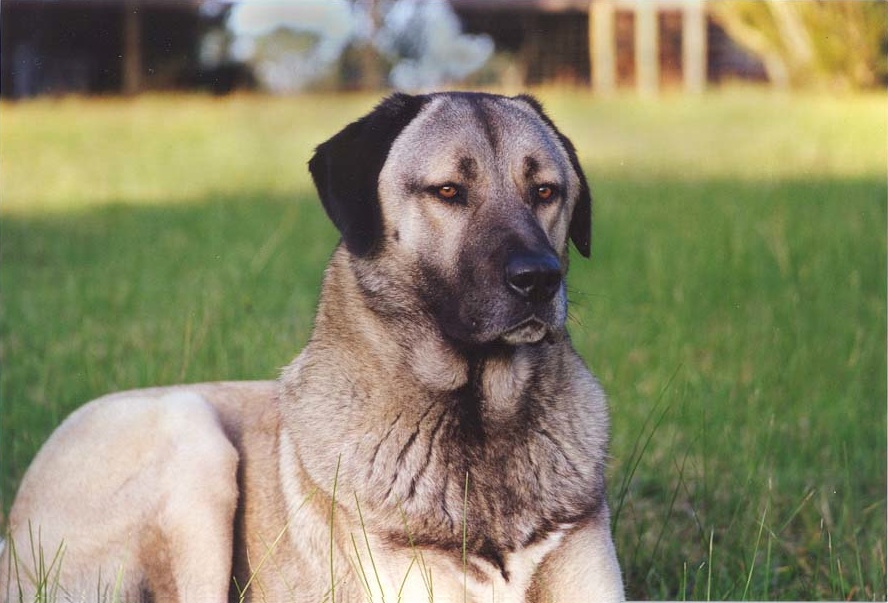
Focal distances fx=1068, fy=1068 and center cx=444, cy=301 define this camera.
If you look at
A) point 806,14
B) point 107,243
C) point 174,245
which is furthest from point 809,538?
point 107,243

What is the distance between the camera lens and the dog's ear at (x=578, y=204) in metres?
3.46

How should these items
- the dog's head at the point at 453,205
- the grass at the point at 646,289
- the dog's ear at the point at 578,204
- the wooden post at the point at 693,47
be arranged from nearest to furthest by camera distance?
the dog's head at the point at 453,205
the dog's ear at the point at 578,204
the grass at the point at 646,289
the wooden post at the point at 693,47

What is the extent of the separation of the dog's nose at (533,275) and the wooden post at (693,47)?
3377mm

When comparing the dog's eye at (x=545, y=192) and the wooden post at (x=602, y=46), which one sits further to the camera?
the wooden post at (x=602, y=46)

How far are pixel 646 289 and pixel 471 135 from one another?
142 inches

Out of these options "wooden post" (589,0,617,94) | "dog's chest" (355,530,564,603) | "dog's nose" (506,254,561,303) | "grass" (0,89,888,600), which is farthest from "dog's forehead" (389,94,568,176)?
"wooden post" (589,0,617,94)

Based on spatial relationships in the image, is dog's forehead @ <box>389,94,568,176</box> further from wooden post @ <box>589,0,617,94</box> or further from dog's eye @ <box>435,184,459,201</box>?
wooden post @ <box>589,0,617,94</box>

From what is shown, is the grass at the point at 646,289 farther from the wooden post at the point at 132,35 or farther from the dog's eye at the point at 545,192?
the wooden post at the point at 132,35

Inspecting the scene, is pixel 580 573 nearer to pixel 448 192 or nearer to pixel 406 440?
pixel 406 440

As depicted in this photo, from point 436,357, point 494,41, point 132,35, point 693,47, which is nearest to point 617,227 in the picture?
point 693,47

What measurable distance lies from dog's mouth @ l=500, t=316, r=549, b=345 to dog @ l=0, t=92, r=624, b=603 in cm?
1

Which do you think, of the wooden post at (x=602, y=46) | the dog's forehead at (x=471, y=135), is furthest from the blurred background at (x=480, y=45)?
the dog's forehead at (x=471, y=135)

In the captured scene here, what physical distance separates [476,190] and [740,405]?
2.34m

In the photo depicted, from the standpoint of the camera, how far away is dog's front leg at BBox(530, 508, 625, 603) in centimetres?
306
